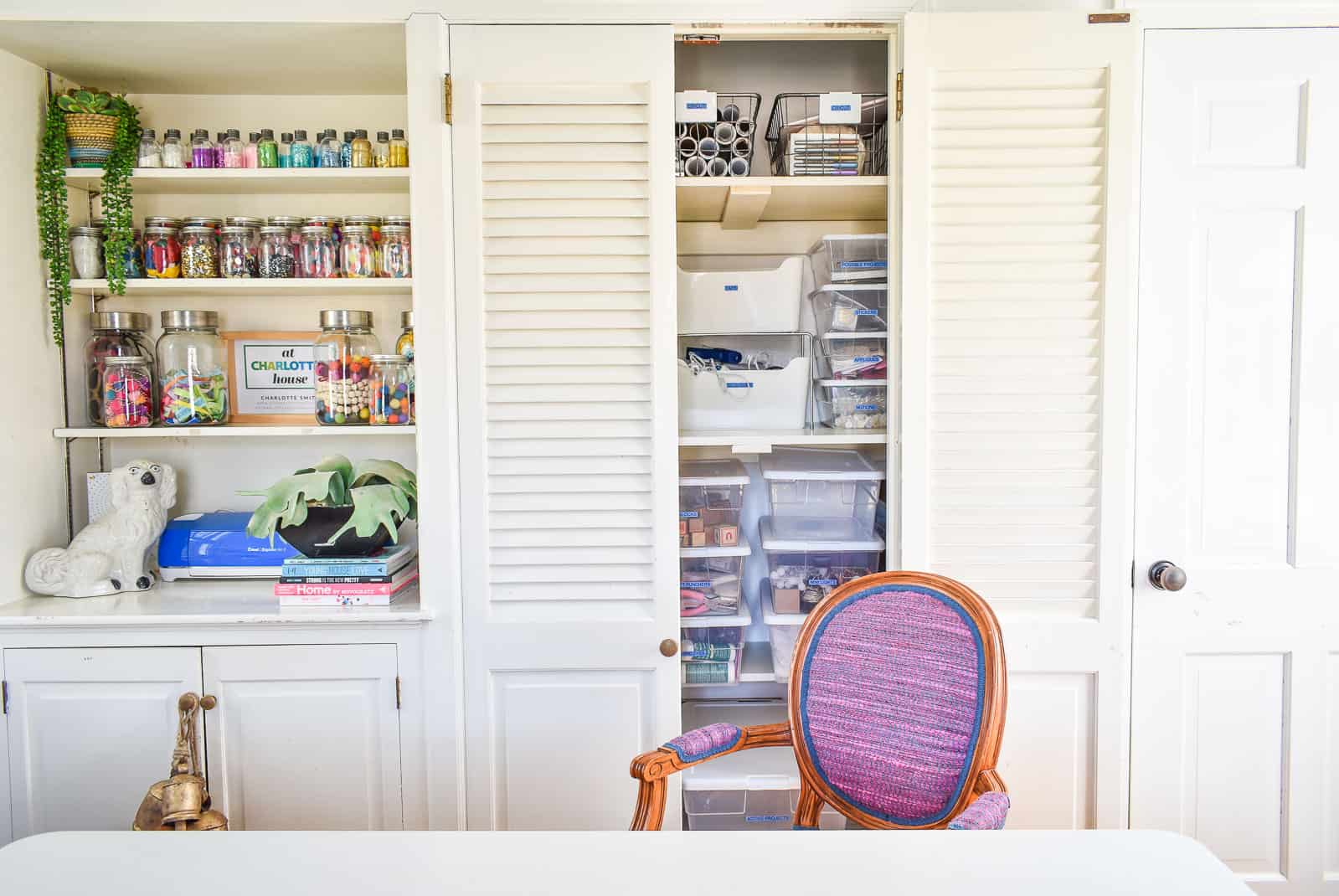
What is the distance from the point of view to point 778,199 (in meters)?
2.02

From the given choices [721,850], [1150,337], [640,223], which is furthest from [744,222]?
[721,850]

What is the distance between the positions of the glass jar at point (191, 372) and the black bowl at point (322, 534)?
0.45 m

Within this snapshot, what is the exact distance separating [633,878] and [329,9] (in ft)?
5.93

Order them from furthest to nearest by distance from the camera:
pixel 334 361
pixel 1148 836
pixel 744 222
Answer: pixel 744 222
pixel 334 361
pixel 1148 836

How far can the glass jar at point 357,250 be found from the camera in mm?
2051

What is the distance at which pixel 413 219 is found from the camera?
1788 mm

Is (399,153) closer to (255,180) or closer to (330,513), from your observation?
(255,180)

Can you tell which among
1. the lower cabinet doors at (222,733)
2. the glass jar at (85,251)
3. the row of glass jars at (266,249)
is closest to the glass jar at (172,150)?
the row of glass jars at (266,249)

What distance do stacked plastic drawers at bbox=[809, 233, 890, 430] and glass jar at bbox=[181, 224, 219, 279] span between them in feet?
5.09

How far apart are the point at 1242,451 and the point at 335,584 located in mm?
2075

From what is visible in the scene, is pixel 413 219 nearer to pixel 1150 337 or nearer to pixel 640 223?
pixel 640 223

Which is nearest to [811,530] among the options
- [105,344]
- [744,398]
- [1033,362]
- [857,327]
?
[744,398]

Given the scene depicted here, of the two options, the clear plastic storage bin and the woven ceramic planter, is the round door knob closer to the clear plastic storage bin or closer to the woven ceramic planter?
the clear plastic storage bin

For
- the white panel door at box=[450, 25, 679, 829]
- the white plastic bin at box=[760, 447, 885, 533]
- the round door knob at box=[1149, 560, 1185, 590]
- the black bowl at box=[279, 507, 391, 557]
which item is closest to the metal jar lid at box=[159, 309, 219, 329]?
the black bowl at box=[279, 507, 391, 557]
